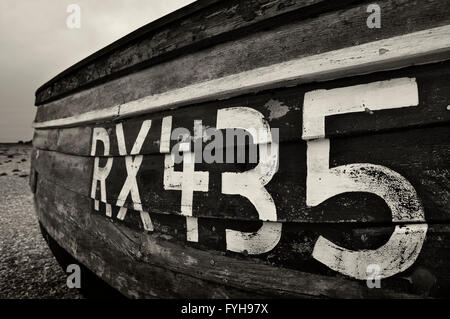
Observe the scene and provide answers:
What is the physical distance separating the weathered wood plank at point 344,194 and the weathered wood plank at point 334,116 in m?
0.03

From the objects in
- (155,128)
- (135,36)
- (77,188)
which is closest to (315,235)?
(155,128)

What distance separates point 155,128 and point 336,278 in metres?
0.87

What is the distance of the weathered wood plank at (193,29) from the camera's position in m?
0.91

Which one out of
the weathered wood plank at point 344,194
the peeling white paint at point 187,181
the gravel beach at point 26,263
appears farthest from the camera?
the gravel beach at point 26,263

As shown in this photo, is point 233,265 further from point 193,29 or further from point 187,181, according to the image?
point 193,29

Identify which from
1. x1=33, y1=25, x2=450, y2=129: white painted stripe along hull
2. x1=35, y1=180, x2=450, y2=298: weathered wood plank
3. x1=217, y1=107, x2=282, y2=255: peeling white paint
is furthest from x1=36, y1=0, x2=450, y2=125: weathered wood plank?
x1=35, y1=180, x2=450, y2=298: weathered wood plank

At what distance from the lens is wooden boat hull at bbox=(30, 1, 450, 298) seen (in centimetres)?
71

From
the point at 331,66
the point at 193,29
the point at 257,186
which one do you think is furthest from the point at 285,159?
the point at 193,29

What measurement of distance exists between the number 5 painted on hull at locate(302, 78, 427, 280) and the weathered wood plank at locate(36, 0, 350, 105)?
27 centimetres

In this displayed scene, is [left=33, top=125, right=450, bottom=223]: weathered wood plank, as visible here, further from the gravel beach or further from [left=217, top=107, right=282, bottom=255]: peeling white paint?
the gravel beach

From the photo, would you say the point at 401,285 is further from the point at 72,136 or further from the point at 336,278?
the point at 72,136

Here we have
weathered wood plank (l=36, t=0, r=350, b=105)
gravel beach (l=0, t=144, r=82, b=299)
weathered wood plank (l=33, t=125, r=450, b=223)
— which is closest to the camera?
weathered wood plank (l=33, t=125, r=450, b=223)

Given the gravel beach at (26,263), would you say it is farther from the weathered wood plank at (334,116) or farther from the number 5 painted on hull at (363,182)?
the number 5 painted on hull at (363,182)

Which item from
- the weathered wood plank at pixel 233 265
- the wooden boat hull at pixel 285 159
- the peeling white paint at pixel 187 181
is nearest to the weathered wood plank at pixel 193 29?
the wooden boat hull at pixel 285 159
